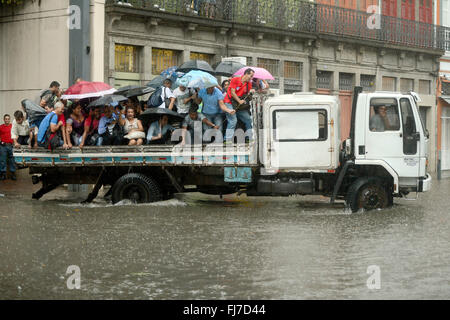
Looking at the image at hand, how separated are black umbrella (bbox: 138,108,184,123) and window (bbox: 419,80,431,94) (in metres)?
22.9

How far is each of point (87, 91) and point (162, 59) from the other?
374 inches

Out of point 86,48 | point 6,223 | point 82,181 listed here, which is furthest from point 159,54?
point 6,223

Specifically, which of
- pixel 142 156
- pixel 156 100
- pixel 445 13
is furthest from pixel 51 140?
pixel 445 13

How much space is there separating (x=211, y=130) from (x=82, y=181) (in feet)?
9.00

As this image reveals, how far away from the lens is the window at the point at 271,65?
3011 cm

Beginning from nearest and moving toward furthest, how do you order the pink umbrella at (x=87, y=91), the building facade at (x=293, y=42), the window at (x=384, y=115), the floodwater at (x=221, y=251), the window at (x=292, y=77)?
the floodwater at (x=221, y=251), the window at (x=384, y=115), the pink umbrella at (x=87, y=91), the building facade at (x=293, y=42), the window at (x=292, y=77)

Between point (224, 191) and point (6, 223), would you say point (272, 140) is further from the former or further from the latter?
point (6, 223)

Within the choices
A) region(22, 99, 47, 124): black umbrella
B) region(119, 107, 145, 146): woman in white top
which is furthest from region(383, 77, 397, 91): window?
region(22, 99, 47, 124): black umbrella

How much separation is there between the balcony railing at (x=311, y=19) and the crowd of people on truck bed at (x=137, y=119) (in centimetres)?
802

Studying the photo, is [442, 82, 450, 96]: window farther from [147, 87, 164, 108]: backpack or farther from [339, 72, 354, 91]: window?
[147, 87, 164, 108]: backpack

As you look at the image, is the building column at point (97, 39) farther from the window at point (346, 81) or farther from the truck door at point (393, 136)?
the window at point (346, 81)

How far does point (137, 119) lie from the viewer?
56.2 feet

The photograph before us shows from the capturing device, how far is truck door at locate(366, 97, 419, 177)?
15953 mm

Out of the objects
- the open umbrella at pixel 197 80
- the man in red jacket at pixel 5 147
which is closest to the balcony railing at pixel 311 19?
the man in red jacket at pixel 5 147
